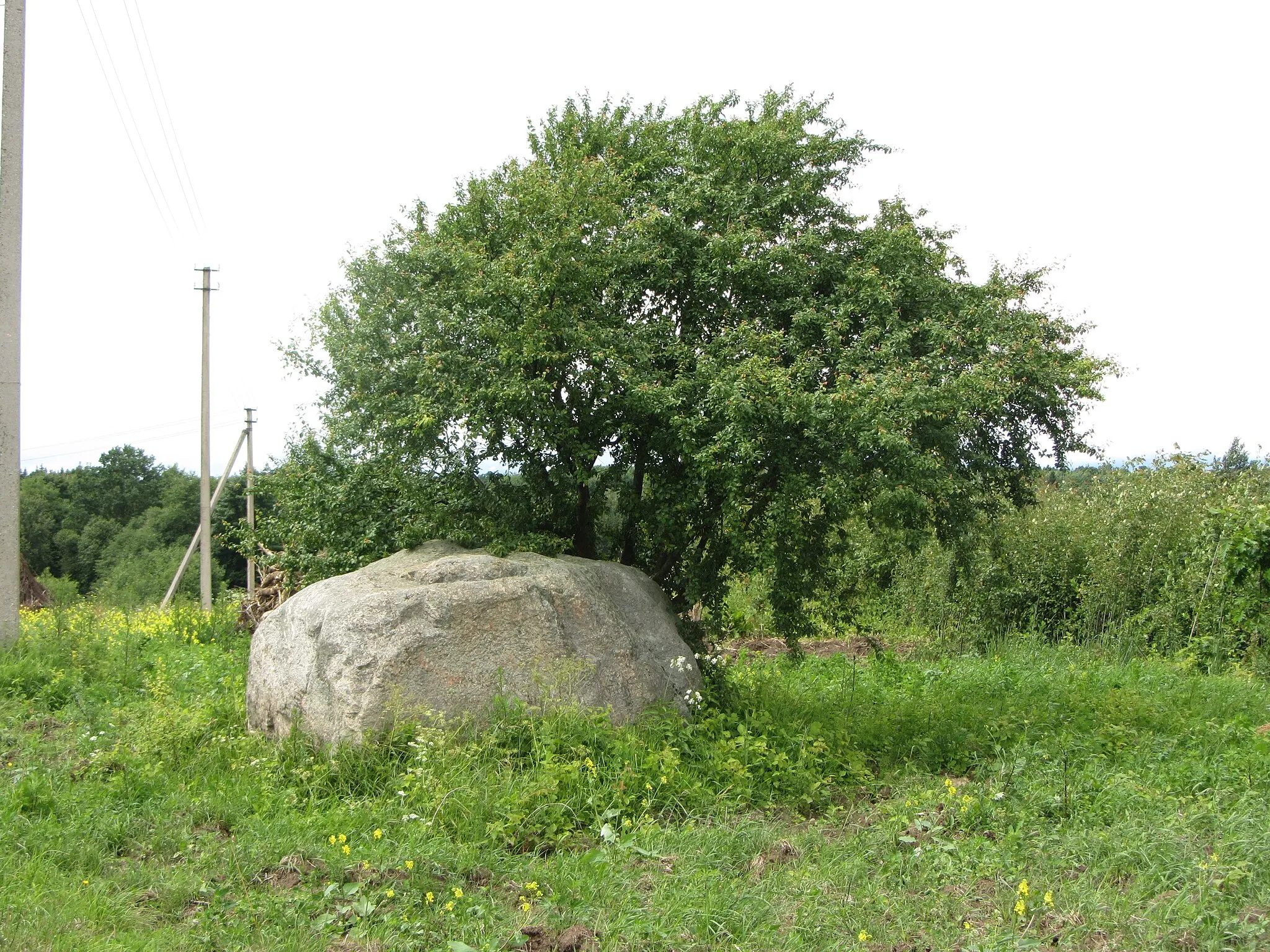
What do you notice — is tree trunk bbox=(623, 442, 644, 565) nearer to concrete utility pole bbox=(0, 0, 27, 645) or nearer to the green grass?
the green grass

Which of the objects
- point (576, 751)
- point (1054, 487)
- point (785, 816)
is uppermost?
point (1054, 487)

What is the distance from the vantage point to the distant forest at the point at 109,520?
45.6m

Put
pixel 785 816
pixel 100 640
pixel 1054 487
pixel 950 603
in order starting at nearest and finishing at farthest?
1. pixel 785 816
2. pixel 100 640
3. pixel 950 603
4. pixel 1054 487

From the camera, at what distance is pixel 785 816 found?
6.36 metres

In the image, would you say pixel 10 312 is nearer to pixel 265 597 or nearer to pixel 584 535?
pixel 265 597

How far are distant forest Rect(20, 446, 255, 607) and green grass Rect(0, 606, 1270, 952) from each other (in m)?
39.0

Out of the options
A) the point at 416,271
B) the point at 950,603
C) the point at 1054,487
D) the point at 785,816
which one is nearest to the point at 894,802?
the point at 785,816

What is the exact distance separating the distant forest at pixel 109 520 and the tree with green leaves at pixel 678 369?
123ft

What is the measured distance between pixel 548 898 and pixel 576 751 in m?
1.58

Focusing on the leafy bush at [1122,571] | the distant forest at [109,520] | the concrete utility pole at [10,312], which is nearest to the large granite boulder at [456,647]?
the concrete utility pole at [10,312]

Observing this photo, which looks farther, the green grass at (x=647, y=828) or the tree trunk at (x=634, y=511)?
the tree trunk at (x=634, y=511)

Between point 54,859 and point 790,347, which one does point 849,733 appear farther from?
point 54,859

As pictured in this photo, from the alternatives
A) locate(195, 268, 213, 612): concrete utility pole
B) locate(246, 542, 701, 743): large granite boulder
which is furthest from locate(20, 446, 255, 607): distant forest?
locate(246, 542, 701, 743): large granite boulder

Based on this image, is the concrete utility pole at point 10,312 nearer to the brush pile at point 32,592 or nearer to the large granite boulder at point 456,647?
the large granite boulder at point 456,647
